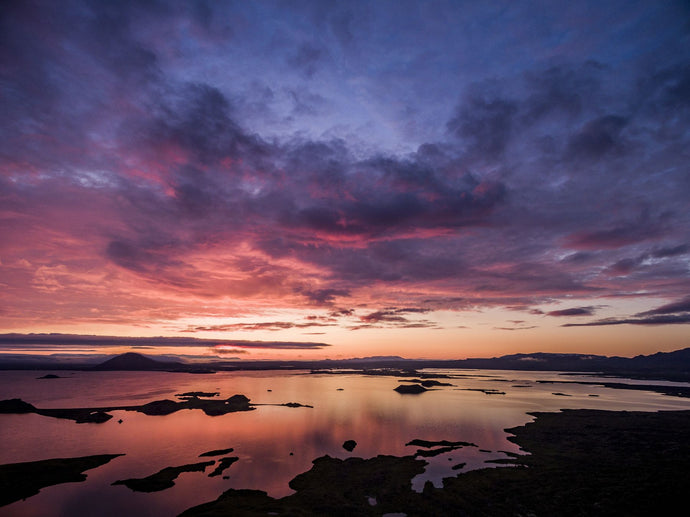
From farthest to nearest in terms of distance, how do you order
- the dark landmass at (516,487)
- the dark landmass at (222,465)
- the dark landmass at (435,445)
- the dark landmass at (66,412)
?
the dark landmass at (66,412), the dark landmass at (435,445), the dark landmass at (222,465), the dark landmass at (516,487)

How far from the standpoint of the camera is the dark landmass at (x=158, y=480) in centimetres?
4197

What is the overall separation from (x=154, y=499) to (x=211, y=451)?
2017 centimetres

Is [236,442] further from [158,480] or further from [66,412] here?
[66,412]

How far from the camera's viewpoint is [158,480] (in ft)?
144

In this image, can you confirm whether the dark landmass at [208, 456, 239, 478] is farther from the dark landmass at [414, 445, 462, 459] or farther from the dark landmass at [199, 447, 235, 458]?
the dark landmass at [414, 445, 462, 459]

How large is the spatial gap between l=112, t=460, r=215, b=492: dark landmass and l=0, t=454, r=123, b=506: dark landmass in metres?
7.32

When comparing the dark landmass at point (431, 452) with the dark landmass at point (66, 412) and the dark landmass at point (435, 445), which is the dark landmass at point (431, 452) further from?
the dark landmass at point (66, 412)

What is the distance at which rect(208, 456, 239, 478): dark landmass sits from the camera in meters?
47.2

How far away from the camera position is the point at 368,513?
110 ft

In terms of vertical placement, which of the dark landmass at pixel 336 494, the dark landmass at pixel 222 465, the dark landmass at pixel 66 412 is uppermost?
the dark landmass at pixel 336 494

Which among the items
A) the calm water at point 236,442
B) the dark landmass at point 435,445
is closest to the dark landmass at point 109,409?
the calm water at point 236,442

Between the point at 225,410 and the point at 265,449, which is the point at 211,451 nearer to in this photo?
the point at 265,449

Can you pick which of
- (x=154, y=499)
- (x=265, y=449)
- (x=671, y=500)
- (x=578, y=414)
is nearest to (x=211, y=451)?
(x=265, y=449)

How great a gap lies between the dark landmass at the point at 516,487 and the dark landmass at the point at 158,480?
31.1ft
